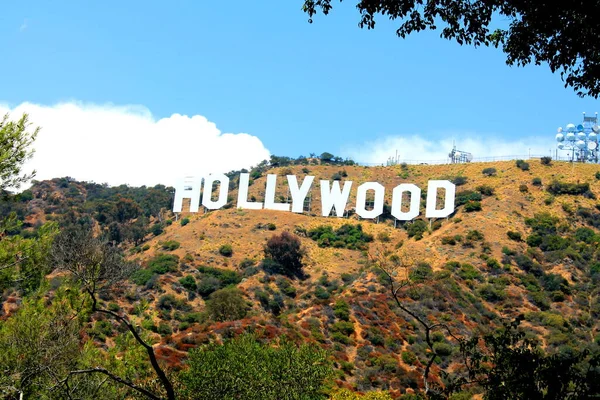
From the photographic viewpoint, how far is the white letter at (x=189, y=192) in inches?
3523

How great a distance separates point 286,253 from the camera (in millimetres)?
81875

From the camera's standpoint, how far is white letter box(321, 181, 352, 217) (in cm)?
8606

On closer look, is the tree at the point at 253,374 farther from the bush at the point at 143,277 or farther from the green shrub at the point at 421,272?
the bush at the point at 143,277

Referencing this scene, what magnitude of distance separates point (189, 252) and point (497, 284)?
3565cm

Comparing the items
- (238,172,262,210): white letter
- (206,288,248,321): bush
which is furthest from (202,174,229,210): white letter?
(206,288,248,321): bush

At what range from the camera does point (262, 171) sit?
127688 mm

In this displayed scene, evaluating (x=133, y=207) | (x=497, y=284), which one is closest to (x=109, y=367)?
(x=497, y=284)

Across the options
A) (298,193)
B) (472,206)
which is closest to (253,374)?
(298,193)

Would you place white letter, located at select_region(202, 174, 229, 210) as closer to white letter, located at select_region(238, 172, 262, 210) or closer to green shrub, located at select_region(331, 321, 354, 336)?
white letter, located at select_region(238, 172, 262, 210)

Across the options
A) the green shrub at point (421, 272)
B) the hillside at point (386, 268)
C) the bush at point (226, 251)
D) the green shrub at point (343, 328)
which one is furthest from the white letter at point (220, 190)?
the green shrub at point (343, 328)

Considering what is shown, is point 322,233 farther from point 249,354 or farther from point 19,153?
point 19,153

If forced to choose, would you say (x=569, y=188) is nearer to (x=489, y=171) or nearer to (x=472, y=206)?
(x=489, y=171)

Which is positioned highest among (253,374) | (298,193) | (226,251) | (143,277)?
(298,193)

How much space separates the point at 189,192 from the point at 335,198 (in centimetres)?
1855
